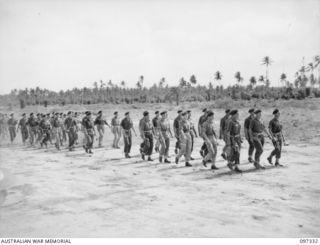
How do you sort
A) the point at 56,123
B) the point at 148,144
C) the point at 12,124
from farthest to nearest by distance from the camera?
the point at 12,124 < the point at 56,123 < the point at 148,144

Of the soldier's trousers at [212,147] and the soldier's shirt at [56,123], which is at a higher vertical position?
the soldier's shirt at [56,123]

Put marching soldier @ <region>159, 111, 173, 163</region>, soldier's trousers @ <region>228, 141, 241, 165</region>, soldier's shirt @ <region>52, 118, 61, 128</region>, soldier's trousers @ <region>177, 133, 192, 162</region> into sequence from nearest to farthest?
soldier's trousers @ <region>228, 141, 241, 165</region> < soldier's trousers @ <region>177, 133, 192, 162</region> < marching soldier @ <region>159, 111, 173, 163</region> < soldier's shirt @ <region>52, 118, 61, 128</region>

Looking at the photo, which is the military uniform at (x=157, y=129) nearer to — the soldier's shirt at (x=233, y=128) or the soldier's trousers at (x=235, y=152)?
the soldier's shirt at (x=233, y=128)

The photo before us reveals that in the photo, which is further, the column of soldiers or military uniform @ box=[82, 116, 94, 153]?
military uniform @ box=[82, 116, 94, 153]

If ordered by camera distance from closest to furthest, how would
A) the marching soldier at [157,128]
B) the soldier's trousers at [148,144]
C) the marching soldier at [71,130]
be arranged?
1. the marching soldier at [157,128]
2. the soldier's trousers at [148,144]
3. the marching soldier at [71,130]

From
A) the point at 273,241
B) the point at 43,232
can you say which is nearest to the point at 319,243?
the point at 273,241

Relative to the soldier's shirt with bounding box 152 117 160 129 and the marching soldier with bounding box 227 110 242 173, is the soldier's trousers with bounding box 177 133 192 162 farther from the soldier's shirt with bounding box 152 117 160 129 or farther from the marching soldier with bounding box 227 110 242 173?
the soldier's shirt with bounding box 152 117 160 129

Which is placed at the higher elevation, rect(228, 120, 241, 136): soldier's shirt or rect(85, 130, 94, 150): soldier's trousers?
rect(228, 120, 241, 136): soldier's shirt

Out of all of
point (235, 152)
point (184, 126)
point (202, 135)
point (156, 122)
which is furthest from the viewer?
point (156, 122)

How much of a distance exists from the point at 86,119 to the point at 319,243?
46.4 feet

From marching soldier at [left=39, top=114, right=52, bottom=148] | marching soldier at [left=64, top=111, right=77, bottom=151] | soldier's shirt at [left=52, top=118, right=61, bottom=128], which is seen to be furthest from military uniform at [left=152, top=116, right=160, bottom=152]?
marching soldier at [left=39, top=114, right=52, bottom=148]

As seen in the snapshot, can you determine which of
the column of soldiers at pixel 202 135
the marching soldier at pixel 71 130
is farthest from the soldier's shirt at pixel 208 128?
the marching soldier at pixel 71 130

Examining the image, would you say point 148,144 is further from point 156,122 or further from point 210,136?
point 210,136

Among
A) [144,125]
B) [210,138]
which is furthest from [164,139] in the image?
[210,138]
